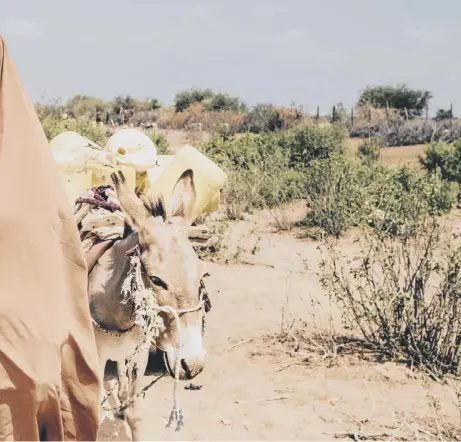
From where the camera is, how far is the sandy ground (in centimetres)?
469

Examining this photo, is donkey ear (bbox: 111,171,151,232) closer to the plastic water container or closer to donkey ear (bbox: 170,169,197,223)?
donkey ear (bbox: 170,169,197,223)

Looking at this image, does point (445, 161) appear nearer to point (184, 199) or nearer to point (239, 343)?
point (239, 343)

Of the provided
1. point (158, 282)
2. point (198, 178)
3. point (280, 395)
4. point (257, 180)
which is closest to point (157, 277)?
point (158, 282)

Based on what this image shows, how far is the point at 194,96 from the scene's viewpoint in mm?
46406

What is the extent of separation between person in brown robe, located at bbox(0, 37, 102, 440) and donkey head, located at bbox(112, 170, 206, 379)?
1334 mm

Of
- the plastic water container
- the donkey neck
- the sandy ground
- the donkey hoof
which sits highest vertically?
the donkey hoof

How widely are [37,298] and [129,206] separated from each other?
177cm

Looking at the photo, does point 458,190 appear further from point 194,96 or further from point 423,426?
point 194,96

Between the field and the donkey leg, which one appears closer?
the donkey leg

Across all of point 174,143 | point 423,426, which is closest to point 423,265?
point 423,426

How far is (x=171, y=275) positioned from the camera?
3.26 metres

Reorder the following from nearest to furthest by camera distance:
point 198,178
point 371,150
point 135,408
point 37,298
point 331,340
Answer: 1. point 37,298
2. point 135,408
3. point 198,178
4. point 331,340
5. point 371,150

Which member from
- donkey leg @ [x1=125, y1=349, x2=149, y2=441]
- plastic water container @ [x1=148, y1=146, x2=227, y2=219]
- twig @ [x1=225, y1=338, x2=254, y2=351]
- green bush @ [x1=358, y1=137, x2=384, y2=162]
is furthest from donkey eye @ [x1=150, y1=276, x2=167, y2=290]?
green bush @ [x1=358, y1=137, x2=384, y2=162]

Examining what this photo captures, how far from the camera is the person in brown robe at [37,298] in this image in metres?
1.65
